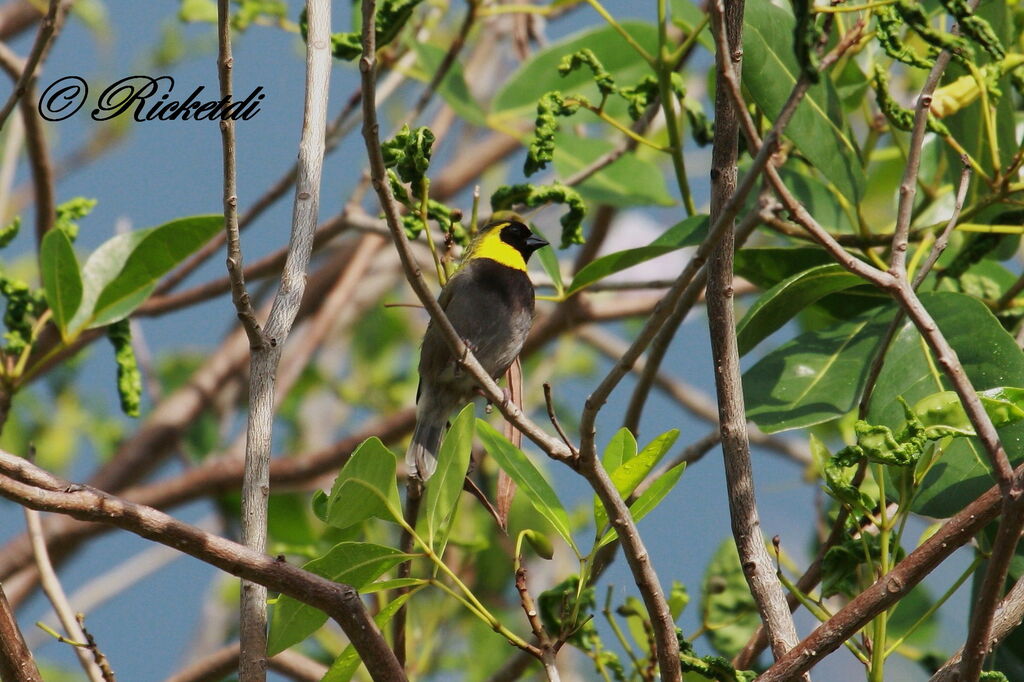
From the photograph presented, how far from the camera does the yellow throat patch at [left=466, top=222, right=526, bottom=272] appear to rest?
395 centimetres

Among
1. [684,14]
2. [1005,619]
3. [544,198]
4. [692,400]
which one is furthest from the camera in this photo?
[692,400]

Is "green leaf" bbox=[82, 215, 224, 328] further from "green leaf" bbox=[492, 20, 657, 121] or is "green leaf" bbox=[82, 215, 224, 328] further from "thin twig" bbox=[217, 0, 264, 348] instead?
"green leaf" bbox=[492, 20, 657, 121]

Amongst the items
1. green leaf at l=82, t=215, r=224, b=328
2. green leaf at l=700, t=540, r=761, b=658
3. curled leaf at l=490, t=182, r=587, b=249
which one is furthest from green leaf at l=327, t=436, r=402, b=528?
green leaf at l=700, t=540, r=761, b=658

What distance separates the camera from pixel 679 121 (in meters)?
3.00

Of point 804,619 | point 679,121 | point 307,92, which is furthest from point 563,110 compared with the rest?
point 804,619

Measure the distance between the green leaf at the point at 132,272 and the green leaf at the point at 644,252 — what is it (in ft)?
3.16

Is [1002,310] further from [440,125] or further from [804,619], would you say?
[440,125]

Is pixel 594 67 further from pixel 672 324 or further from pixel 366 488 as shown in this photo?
pixel 366 488

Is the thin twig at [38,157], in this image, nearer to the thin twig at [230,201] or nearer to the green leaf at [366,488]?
the thin twig at [230,201]

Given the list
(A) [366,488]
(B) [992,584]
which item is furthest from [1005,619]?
(A) [366,488]

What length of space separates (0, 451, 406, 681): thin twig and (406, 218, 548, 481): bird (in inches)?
69.6

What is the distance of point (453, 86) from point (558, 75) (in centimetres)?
37

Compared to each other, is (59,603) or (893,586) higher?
(59,603)

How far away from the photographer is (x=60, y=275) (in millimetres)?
2902
